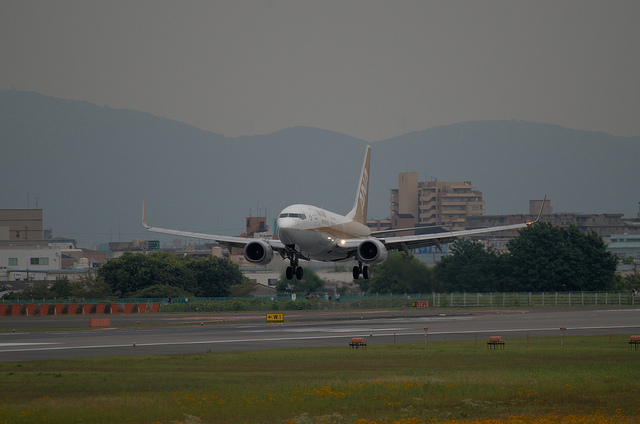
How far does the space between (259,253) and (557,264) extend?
7728cm

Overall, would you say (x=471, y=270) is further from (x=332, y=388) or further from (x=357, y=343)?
(x=332, y=388)

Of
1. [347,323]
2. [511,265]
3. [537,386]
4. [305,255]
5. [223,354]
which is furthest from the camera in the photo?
[511,265]

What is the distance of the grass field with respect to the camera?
98.4 feet

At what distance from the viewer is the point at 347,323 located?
273 feet

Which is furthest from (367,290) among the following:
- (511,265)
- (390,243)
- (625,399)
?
(625,399)

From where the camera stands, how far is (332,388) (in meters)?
35.4

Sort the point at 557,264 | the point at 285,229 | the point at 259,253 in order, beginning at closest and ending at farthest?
the point at 285,229 → the point at 259,253 → the point at 557,264

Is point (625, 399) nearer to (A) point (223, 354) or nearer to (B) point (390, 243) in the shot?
(A) point (223, 354)

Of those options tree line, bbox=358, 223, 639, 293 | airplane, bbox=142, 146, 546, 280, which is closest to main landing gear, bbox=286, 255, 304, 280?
airplane, bbox=142, 146, 546, 280

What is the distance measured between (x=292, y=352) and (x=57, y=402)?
22.1 metres

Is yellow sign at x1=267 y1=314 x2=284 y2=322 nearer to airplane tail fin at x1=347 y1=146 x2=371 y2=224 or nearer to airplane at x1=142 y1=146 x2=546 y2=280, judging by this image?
airplane tail fin at x1=347 y1=146 x2=371 y2=224

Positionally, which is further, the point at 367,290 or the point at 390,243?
the point at 367,290

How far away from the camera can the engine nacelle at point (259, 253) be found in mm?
66875

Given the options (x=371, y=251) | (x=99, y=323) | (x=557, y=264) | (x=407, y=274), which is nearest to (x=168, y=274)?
(x=407, y=274)
